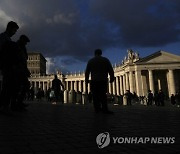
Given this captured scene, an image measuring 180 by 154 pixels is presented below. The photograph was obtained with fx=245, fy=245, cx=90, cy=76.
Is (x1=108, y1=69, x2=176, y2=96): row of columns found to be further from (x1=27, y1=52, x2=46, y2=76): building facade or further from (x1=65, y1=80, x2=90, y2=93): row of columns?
(x1=27, y1=52, x2=46, y2=76): building facade

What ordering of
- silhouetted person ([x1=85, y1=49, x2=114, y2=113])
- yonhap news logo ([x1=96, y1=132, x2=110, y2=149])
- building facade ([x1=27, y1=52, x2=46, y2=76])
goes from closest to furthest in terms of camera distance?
1. yonhap news logo ([x1=96, y1=132, x2=110, y2=149])
2. silhouetted person ([x1=85, y1=49, x2=114, y2=113])
3. building facade ([x1=27, y1=52, x2=46, y2=76])

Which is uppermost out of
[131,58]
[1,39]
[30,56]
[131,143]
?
[30,56]

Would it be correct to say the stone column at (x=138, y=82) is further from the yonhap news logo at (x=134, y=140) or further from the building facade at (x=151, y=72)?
the yonhap news logo at (x=134, y=140)

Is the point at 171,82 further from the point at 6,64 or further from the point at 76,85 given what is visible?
the point at 6,64

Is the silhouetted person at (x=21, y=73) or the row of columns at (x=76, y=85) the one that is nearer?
the silhouetted person at (x=21, y=73)

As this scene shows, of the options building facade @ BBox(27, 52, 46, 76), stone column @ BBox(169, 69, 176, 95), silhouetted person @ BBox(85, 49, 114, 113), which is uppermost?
building facade @ BBox(27, 52, 46, 76)

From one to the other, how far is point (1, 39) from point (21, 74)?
5.93 feet

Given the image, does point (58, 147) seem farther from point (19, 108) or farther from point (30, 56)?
point (30, 56)

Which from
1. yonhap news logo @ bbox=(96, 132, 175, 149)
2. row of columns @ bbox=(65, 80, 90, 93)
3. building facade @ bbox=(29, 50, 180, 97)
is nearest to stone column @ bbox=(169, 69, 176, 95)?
building facade @ bbox=(29, 50, 180, 97)

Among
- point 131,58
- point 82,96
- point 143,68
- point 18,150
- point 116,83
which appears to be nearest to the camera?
point 18,150

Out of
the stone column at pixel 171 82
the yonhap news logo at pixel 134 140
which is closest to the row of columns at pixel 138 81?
the stone column at pixel 171 82

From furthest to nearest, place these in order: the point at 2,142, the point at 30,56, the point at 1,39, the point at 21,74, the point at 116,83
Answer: the point at 30,56, the point at 116,83, the point at 21,74, the point at 1,39, the point at 2,142

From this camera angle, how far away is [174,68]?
77.4 m

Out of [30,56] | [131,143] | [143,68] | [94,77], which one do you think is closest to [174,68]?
[143,68]
